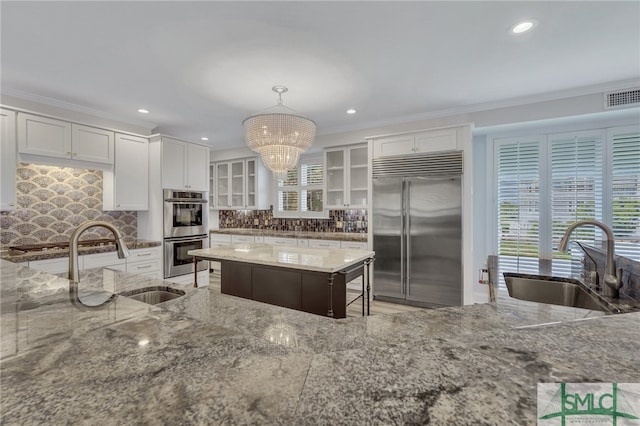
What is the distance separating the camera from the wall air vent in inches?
114

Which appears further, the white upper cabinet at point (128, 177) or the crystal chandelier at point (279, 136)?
the white upper cabinet at point (128, 177)

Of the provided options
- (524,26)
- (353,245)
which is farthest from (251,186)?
(524,26)

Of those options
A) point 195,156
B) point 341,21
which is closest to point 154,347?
point 341,21

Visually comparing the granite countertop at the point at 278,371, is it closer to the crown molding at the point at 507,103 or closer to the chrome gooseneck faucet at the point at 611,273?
the chrome gooseneck faucet at the point at 611,273

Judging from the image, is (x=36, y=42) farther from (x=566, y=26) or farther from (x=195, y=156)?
(x=566, y=26)

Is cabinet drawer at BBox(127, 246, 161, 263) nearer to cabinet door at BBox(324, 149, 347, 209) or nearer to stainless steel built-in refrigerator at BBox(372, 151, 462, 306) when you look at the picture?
cabinet door at BBox(324, 149, 347, 209)

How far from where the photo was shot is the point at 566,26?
2.05 m

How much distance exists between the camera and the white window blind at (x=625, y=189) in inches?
125

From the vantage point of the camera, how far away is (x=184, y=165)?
4.25 metres

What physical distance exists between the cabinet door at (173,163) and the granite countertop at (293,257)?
64.8 inches

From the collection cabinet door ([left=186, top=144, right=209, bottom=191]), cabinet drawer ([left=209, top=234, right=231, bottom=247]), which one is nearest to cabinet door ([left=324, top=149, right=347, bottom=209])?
cabinet door ([left=186, top=144, right=209, bottom=191])

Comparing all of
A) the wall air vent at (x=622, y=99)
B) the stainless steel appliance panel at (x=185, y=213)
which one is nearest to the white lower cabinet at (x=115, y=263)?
the stainless steel appliance panel at (x=185, y=213)

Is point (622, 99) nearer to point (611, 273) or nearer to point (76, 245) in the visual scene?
point (611, 273)

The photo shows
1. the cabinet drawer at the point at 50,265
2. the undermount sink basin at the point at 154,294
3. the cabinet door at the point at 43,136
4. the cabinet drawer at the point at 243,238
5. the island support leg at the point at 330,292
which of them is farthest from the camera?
the cabinet drawer at the point at 243,238
